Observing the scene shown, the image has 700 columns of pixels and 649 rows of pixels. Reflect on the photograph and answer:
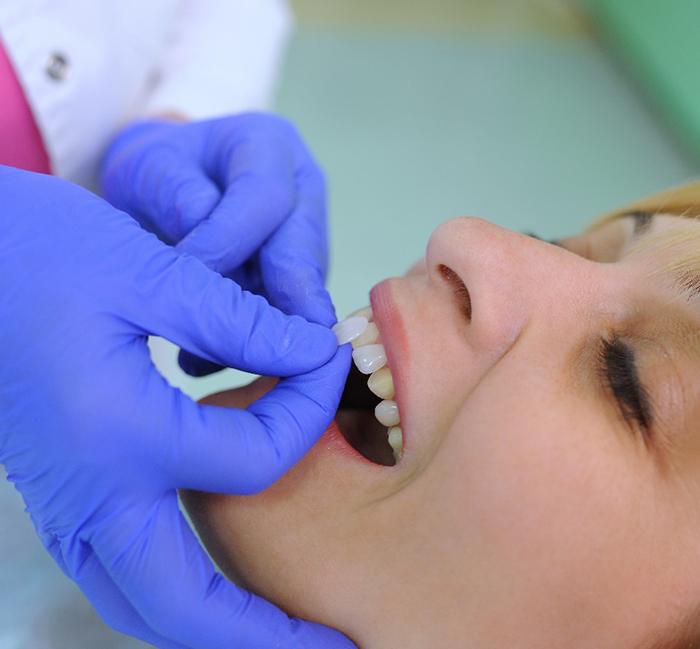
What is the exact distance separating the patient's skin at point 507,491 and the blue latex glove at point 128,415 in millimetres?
64

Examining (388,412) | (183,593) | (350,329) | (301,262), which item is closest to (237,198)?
(301,262)

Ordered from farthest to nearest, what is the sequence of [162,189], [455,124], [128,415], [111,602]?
[455,124], [162,189], [111,602], [128,415]

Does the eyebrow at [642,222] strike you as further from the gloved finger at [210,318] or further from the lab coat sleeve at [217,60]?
the lab coat sleeve at [217,60]

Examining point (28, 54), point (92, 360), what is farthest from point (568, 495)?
point (28, 54)

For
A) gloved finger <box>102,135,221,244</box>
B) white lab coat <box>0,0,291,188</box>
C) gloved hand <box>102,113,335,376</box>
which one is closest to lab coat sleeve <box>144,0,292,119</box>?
white lab coat <box>0,0,291,188</box>

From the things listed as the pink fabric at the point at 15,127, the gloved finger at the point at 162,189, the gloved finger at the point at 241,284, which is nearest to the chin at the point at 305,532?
the gloved finger at the point at 241,284

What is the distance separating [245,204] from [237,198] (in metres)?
0.02

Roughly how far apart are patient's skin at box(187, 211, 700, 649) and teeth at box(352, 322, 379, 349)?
2.4 inches

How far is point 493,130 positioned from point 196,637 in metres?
2.15

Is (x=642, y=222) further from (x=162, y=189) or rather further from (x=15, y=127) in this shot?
(x=15, y=127)

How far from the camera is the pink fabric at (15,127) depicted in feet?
3.73

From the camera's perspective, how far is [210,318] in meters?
0.77

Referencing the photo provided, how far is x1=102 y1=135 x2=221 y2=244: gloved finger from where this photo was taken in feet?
3.50

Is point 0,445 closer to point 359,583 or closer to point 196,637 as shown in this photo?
point 196,637
